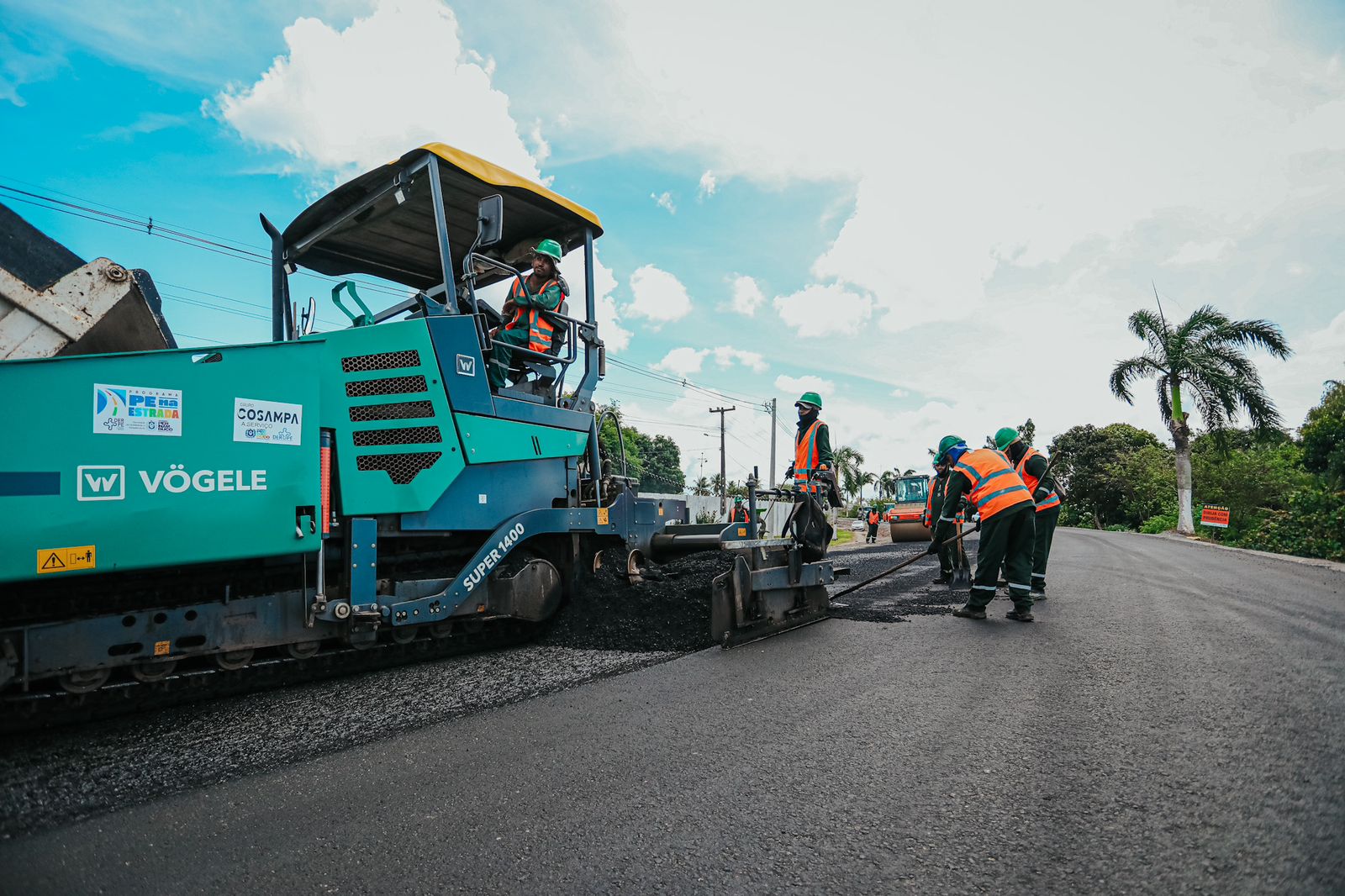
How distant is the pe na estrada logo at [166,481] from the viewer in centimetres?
296

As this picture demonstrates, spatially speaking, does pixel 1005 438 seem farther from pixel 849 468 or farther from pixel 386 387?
pixel 849 468

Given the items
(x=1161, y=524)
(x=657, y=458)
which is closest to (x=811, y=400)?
(x=1161, y=524)

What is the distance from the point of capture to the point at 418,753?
2.88m

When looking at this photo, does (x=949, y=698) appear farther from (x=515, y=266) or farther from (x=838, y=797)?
(x=515, y=266)

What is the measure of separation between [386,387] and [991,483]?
5176mm

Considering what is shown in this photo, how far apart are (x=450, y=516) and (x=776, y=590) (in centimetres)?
249

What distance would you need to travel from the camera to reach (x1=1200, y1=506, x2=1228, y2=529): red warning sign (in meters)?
19.3

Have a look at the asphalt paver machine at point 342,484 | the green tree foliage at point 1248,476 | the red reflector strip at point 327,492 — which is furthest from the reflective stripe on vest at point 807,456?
the green tree foliage at point 1248,476

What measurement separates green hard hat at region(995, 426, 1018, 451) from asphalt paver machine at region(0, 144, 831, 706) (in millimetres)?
3336

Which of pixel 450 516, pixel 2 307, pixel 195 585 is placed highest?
pixel 2 307

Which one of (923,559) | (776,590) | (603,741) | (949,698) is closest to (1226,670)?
(949,698)

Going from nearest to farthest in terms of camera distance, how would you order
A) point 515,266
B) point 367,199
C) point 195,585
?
point 195,585, point 367,199, point 515,266

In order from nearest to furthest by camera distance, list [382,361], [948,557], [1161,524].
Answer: [382,361] → [948,557] → [1161,524]

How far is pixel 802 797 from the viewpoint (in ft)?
7.98
